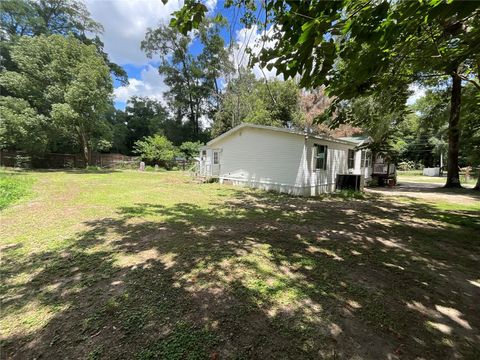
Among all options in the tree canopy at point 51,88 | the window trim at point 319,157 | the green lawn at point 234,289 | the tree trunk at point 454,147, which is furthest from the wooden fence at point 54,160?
the tree trunk at point 454,147

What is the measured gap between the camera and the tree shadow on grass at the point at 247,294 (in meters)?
2.10

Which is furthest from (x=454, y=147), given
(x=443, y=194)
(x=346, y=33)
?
(x=346, y=33)

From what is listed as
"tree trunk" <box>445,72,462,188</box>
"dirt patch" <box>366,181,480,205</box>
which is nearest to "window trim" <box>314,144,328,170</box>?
"dirt patch" <box>366,181,480,205</box>

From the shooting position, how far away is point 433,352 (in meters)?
2.06

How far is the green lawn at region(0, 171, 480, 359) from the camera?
2111mm

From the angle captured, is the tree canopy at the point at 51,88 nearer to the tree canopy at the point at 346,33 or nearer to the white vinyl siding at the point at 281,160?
the white vinyl siding at the point at 281,160

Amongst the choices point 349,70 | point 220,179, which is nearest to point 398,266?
point 349,70

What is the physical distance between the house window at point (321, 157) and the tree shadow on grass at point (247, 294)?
20.2 feet

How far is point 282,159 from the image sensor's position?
36.9ft

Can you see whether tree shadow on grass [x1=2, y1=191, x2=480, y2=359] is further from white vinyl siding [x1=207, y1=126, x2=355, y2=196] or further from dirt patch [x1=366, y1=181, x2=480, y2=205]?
dirt patch [x1=366, y1=181, x2=480, y2=205]

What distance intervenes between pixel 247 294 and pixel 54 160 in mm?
25087

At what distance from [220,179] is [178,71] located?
23936mm

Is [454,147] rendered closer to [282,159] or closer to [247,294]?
[282,159]

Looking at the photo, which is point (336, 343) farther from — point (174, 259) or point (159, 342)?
point (174, 259)
